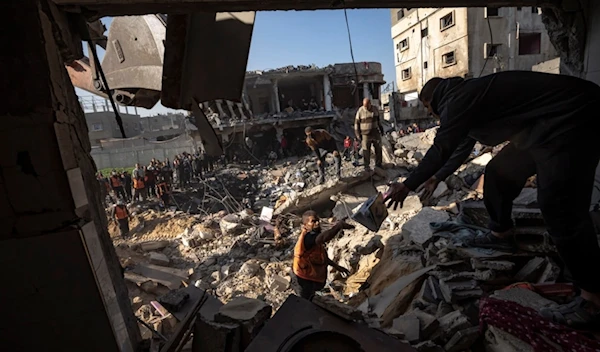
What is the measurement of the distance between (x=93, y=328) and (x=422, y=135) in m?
11.5

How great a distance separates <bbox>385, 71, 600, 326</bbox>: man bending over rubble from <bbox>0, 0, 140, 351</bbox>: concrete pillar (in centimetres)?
204

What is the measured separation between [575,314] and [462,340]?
0.68 m

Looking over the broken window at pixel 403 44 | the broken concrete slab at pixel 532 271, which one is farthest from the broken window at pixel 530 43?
the broken concrete slab at pixel 532 271

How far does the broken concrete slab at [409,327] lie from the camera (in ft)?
6.37

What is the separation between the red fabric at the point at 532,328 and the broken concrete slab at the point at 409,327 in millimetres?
407

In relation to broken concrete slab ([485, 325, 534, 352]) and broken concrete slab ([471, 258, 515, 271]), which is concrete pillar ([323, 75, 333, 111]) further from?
broken concrete slab ([485, 325, 534, 352])

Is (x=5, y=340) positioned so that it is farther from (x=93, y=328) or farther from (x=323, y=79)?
(x=323, y=79)

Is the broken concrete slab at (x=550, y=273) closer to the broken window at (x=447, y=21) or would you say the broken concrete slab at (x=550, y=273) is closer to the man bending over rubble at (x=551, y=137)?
the man bending over rubble at (x=551, y=137)

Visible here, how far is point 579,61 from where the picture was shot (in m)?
3.04

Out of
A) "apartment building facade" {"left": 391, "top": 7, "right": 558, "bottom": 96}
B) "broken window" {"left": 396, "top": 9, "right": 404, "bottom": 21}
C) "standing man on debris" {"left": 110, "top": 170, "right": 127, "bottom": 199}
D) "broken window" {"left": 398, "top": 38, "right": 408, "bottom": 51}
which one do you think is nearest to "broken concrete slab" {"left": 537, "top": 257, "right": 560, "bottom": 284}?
"standing man on debris" {"left": 110, "top": 170, "right": 127, "bottom": 199}

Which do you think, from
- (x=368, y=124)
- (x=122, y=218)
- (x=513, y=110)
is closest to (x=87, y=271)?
(x=513, y=110)

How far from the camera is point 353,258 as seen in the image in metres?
5.09

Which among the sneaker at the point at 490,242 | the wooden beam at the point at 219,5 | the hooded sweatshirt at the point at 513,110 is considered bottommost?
the sneaker at the point at 490,242

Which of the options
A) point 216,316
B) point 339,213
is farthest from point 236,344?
point 339,213
